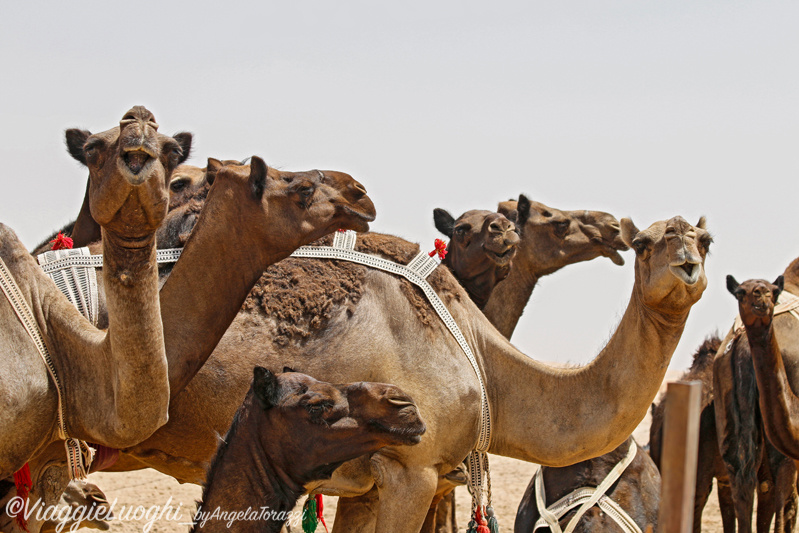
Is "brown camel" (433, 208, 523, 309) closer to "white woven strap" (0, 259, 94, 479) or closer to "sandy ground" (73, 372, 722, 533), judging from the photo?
"white woven strap" (0, 259, 94, 479)

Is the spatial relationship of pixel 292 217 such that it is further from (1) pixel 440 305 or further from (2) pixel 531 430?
(2) pixel 531 430

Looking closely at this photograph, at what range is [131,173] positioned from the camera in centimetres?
366

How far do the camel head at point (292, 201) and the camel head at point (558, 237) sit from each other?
4.13 m

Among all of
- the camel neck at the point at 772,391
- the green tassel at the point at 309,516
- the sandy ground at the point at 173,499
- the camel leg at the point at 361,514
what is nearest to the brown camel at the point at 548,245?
the camel neck at the point at 772,391

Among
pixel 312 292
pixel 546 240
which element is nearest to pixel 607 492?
pixel 312 292

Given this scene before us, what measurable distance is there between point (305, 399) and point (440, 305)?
2.07m

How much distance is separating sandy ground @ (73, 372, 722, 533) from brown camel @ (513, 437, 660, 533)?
4576 mm

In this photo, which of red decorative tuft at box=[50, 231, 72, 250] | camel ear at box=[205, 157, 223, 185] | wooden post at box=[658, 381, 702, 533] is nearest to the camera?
wooden post at box=[658, 381, 702, 533]

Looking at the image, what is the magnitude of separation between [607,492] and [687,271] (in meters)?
1.86

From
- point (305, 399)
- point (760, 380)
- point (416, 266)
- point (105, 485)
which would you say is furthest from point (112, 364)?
point (105, 485)

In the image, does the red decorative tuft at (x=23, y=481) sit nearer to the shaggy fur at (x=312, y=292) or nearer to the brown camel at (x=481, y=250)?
the shaggy fur at (x=312, y=292)

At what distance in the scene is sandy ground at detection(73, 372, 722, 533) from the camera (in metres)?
10.4

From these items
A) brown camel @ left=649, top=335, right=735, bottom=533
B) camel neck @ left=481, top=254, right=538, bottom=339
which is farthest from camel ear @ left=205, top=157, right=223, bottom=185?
brown camel @ left=649, top=335, right=735, bottom=533

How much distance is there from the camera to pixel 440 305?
6.13 m
